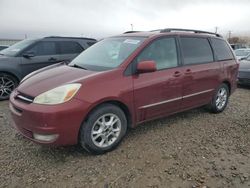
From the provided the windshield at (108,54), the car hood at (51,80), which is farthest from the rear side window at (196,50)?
the car hood at (51,80)

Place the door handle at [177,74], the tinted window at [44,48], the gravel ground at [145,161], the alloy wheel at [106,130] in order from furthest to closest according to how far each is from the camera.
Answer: the tinted window at [44,48]
the door handle at [177,74]
the alloy wheel at [106,130]
the gravel ground at [145,161]

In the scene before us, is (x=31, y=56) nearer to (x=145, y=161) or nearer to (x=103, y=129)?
(x=103, y=129)

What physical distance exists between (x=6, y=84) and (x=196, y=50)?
15.2ft

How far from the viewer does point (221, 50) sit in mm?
5188

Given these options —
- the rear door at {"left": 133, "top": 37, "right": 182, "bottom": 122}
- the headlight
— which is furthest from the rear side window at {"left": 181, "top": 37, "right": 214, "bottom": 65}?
the headlight

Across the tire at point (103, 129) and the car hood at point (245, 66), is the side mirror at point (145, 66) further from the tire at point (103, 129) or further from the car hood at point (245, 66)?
the car hood at point (245, 66)

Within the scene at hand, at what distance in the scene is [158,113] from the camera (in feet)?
12.9

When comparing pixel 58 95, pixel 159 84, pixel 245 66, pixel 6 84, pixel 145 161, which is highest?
pixel 58 95

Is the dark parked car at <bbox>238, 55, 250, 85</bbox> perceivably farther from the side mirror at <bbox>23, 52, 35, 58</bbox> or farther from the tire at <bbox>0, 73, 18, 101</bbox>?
the tire at <bbox>0, 73, 18, 101</bbox>

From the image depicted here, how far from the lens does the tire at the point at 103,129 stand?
10.2 ft

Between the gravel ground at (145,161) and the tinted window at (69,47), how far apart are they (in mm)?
3262

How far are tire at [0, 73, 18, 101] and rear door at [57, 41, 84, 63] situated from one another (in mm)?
1424

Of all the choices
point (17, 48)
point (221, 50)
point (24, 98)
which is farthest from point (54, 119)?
point (17, 48)

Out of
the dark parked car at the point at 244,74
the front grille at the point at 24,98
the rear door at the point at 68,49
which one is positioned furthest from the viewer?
the dark parked car at the point at 244,74
